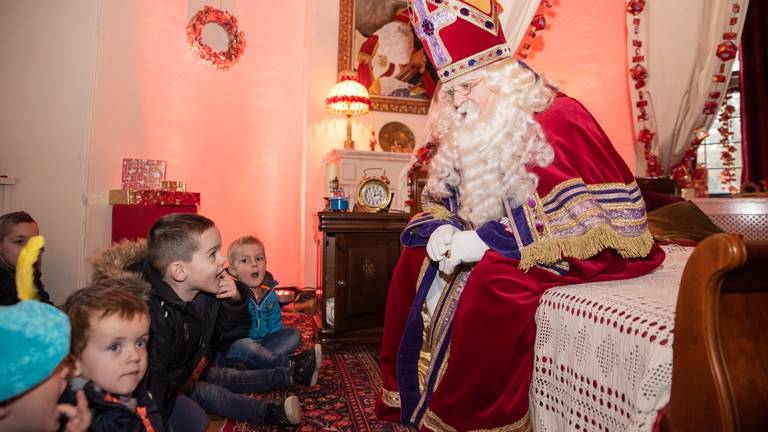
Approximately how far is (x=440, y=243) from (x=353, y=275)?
5.26 ft

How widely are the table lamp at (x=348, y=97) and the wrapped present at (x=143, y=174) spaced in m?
1.86

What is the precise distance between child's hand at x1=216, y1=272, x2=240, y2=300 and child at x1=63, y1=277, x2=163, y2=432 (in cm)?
58

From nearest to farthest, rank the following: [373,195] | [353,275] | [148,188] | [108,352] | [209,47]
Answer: [108,352] → [353,275] → [373,195] → [148,188] → [209,47]

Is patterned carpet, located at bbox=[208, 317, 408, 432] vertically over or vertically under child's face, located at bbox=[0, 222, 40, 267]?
under

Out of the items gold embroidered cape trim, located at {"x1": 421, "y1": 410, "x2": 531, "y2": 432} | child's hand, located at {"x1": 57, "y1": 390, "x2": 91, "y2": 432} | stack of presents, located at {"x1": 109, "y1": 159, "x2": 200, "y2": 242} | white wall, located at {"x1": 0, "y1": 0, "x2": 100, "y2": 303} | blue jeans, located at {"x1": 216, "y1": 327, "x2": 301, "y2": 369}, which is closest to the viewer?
child's hand, located at {"x1": 57, "y1": 390, "x2": 91, "y2": 432}

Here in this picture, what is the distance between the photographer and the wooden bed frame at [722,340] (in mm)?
924

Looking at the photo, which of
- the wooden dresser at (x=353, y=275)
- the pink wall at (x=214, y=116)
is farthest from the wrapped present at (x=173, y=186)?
the wooden dresser at (x=353, y=275)

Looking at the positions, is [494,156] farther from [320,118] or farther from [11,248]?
[320,118]

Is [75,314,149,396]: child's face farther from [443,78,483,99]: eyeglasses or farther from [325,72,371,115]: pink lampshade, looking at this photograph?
[325,72,371,115]: pink lampshade

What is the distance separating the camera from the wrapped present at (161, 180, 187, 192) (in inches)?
177

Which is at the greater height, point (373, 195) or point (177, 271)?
point (373, 195)

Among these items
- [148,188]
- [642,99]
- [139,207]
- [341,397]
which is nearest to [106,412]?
[341,397]

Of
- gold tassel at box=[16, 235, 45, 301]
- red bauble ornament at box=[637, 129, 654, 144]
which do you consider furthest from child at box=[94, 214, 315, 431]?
red bauble ornament at box=[637, 129, 654, 144]

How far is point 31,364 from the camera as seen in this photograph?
0.94 meters
